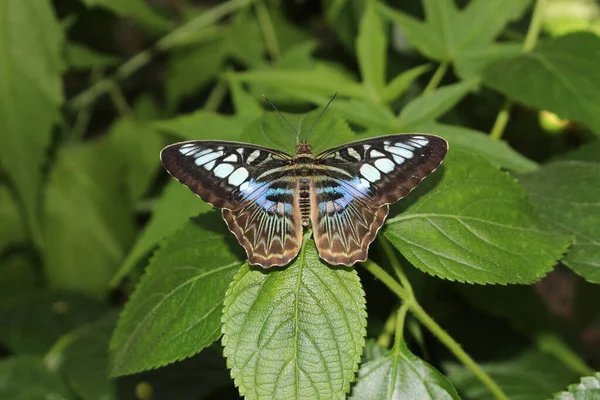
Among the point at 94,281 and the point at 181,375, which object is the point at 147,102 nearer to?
the point at 94,281

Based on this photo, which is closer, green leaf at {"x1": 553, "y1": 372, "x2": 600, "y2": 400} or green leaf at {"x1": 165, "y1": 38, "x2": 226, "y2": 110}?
green leaf at {"x1": 553, "y1": 372, "x2": 600, "y2": 400}

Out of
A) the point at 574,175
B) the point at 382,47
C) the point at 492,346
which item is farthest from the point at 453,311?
the point at 382,47

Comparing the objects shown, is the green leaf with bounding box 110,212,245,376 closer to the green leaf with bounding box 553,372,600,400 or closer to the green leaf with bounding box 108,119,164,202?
the green leaf with bounding box 553,372,600,400

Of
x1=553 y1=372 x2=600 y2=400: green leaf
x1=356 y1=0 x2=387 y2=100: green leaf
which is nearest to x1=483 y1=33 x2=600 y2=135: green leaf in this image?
x1=356 y1=0 x2=387 y2=100: green leaf

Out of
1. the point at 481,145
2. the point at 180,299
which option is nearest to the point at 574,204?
the point at 481,145

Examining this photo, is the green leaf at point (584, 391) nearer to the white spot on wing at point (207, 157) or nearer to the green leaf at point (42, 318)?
the white spot on wing at point (207, 157)

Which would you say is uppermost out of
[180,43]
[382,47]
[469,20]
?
[469,20]

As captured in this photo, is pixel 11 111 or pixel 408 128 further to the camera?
pixel 11 111
